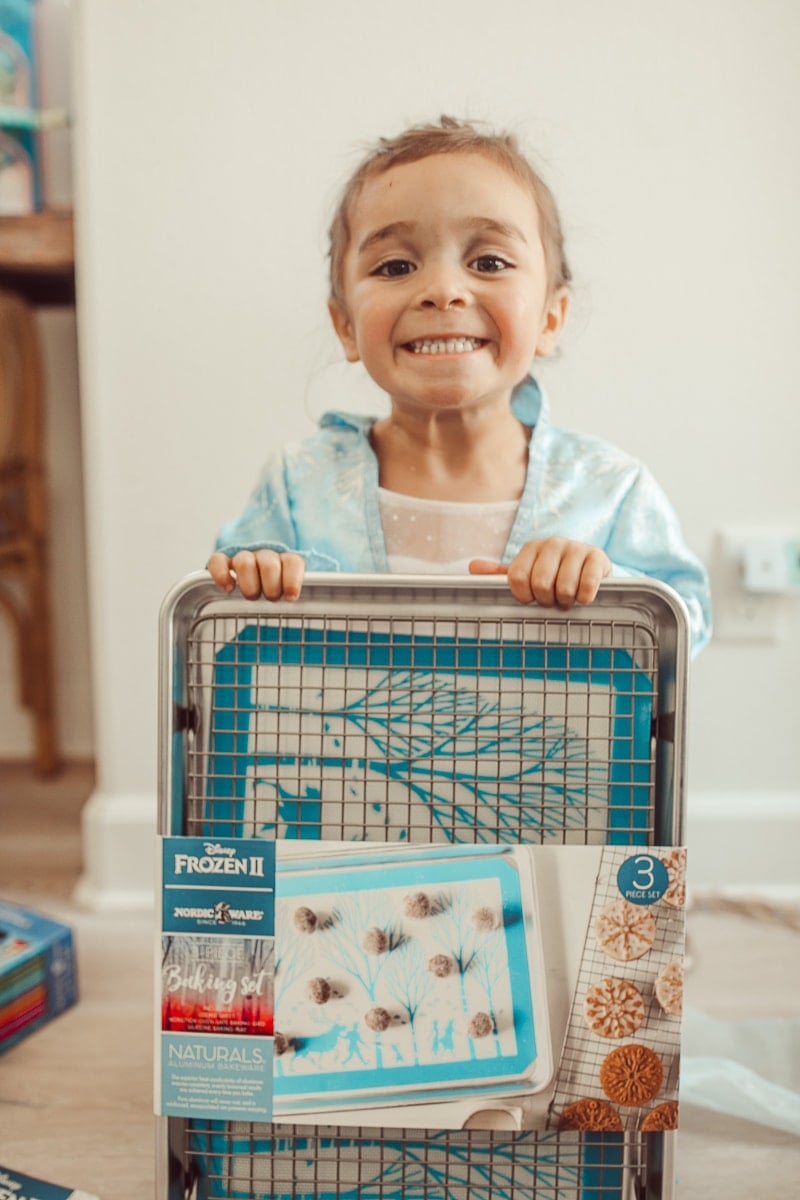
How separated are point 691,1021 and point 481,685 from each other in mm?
610

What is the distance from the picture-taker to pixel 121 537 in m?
1.42

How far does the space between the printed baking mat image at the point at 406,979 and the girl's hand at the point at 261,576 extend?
0.20 metres

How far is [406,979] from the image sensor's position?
0.78 meters

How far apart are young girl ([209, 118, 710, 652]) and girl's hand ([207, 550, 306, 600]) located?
0.11 meters

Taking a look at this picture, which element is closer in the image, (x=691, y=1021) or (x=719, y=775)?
(x=691, y=1021)

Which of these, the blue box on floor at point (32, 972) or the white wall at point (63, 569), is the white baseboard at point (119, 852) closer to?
the blue box on floor at point (32, 972)

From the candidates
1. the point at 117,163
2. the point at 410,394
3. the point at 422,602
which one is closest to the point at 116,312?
the point at 117,163

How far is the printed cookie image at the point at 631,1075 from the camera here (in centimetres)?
77

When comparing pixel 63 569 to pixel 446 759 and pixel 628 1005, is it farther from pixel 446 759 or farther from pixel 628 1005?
pixel 628 1005

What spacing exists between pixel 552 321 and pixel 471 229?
0.56 feet

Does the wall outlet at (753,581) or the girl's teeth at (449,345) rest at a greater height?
the girl's teeth at (449,345)

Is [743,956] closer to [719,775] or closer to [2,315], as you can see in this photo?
[719,775]

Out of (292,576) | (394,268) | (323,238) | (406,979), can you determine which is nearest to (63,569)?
(323,238)

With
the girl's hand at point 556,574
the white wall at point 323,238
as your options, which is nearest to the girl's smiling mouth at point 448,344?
the girl's hand at point 556,574
